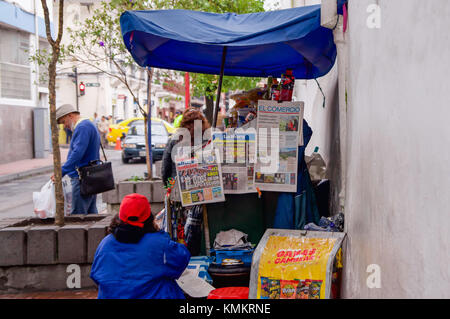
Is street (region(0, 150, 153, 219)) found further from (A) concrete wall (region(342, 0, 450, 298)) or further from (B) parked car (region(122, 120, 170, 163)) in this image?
(A) concrete wall (region(342, 0, 450, 298))

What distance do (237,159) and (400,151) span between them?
7.50 ft

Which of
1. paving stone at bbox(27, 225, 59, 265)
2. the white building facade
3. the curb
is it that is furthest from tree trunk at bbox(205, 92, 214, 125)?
paving stone at bbox(27, 225, 59, 265)

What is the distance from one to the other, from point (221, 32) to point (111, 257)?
2065mm

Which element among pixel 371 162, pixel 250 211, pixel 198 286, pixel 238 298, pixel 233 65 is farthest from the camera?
pixel 233 65

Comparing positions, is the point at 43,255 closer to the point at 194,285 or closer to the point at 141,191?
the point at 194,285

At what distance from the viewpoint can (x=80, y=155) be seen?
21.2 ft

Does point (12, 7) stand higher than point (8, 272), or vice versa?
point (12, 7)

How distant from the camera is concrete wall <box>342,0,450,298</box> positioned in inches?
82.0

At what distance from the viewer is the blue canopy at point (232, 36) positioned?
13.3 feet

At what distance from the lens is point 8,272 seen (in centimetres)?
500

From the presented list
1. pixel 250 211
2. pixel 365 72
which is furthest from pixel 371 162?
pixel 250 211

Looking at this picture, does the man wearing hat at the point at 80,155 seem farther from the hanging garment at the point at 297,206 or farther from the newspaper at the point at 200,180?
the hanging garment at the point at 297,206

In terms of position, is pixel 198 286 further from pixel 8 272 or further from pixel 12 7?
pixel 12 7

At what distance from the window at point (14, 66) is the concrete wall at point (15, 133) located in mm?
661
